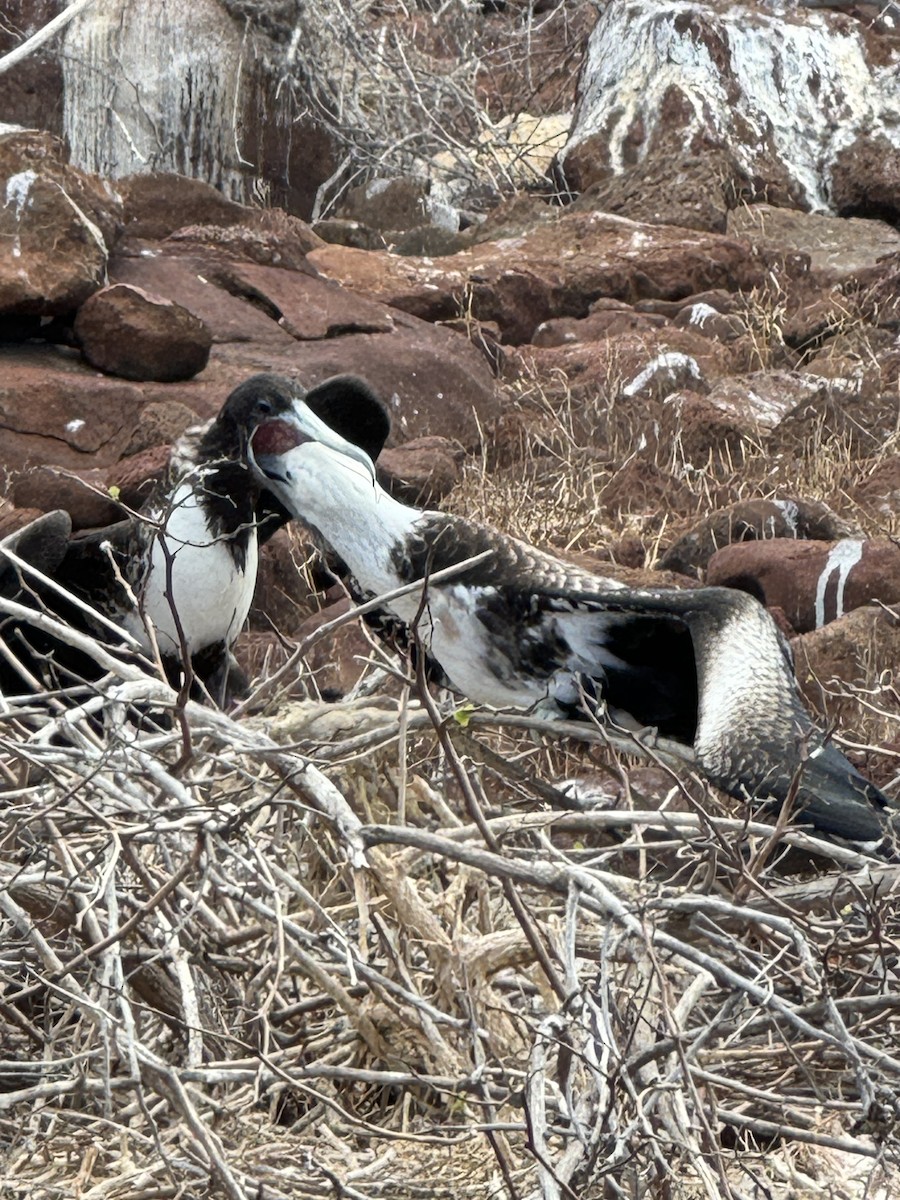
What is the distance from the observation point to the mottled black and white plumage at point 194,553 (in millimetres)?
4375

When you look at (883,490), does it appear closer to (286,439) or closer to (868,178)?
(286,439)

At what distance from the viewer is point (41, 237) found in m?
7.11

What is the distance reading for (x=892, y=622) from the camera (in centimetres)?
500

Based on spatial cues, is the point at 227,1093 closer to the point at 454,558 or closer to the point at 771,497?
the point at 454,558

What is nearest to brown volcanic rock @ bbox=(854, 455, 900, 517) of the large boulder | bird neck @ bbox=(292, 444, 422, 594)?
bird neck @ bbox=(292, 444, 422, 594)

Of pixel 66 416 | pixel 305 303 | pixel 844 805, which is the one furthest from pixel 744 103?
pixel 844 805

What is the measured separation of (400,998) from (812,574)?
9.89ft

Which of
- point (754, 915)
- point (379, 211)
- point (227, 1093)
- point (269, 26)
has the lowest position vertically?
point (379, 211)

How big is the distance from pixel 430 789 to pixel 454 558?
0.81 meters

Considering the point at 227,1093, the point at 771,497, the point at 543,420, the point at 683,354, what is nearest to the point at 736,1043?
the point at 227,1093

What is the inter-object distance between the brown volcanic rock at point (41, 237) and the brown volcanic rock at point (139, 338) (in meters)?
0.11

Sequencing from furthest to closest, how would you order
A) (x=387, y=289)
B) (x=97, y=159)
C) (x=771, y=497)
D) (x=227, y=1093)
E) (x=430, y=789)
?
(x=97, y=159), (x=387, y=289), (x=771, y=497), (x=430, y=789), (x=227, y=1093)

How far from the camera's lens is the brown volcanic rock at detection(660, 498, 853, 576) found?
6.07 m

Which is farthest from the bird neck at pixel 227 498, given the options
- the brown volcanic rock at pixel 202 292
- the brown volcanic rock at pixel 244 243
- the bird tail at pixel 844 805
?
the brown volcanic rock at pixel 244 243
